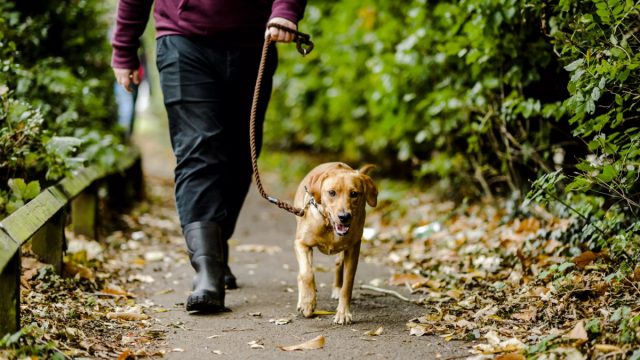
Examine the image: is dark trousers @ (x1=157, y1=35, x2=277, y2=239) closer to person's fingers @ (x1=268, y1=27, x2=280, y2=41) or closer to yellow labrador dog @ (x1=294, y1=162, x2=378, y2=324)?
person's fingers @ (x1=268, y1=27, x2=280, y2=41)

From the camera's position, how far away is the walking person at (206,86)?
4.11 meters

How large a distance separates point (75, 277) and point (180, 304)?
2.26ft

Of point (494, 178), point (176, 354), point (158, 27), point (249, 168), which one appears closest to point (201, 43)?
point (158, 27)

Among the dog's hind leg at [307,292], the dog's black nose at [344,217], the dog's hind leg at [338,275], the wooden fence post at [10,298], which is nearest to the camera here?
the wooden fence post at [10,298]

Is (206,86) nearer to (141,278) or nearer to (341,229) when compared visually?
(341,229)

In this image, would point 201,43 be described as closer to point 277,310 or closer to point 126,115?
point 277,310

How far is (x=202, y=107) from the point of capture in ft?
13.7

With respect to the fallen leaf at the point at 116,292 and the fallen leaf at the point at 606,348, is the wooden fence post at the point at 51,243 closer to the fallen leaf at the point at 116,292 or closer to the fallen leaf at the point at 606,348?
the fallen leaf at the point at 116,292

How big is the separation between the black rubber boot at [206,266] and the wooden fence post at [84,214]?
1957mm

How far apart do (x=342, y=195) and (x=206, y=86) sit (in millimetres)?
1000

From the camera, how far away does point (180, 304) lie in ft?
14.1

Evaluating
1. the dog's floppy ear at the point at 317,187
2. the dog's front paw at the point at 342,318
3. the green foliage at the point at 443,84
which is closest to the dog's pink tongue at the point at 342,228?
the dog's floppy ear at the point at 317,187

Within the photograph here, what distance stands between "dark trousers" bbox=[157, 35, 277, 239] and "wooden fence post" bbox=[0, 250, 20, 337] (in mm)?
1314

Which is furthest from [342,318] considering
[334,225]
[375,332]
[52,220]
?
[52,220]
